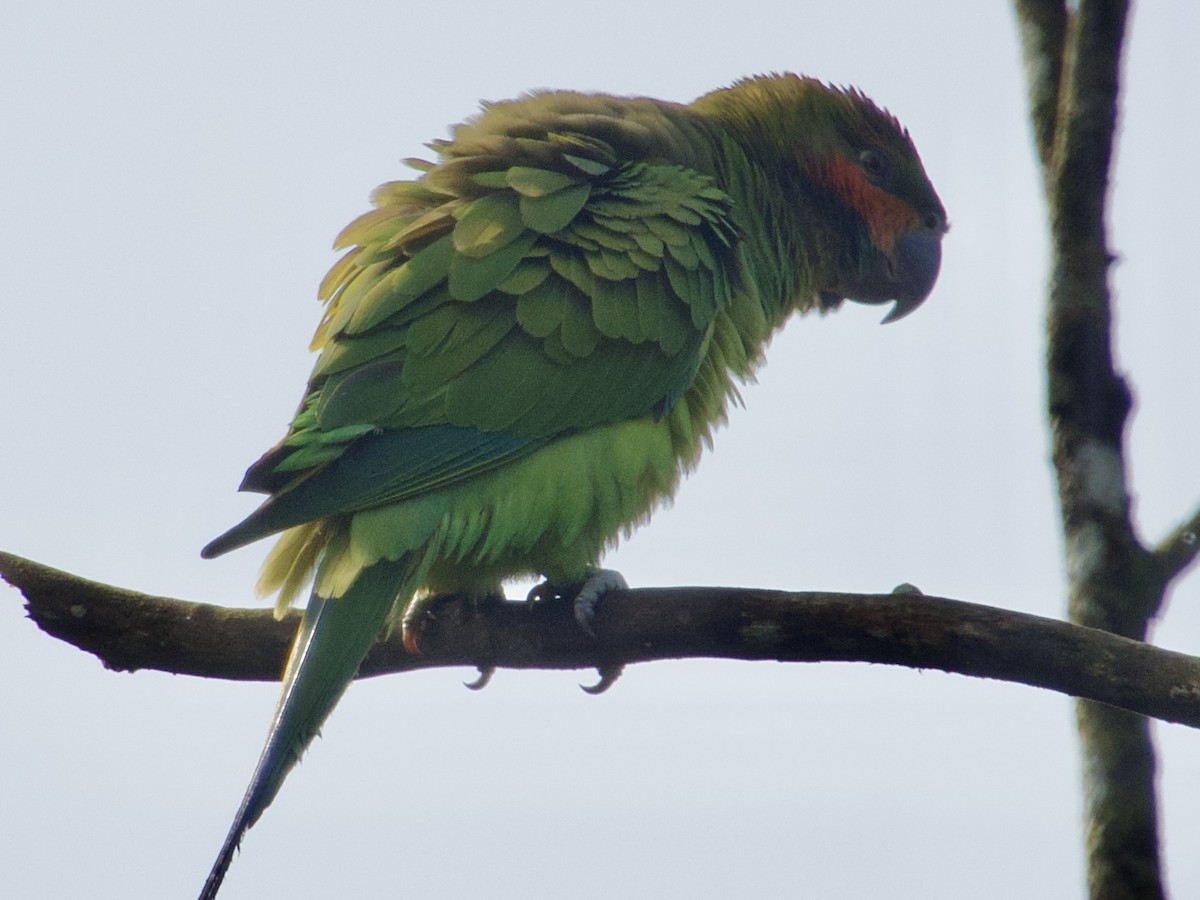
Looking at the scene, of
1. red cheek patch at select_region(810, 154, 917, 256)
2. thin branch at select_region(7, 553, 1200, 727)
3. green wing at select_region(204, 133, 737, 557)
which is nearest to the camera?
thin branch at select_region(7, 553, 1200, 727)

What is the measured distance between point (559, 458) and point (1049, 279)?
150 cm

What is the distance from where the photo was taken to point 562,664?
3.77m

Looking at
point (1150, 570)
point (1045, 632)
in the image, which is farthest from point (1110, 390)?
point (1045, 632)

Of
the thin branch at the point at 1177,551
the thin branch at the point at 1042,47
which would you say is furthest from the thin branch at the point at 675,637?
the thin branch at the point at 1042,47

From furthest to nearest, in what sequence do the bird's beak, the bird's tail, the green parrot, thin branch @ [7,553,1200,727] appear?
1. the bird's beak
2. the green parrot
3. the bird's tail
4. thin branch @ [7,553,1200,727]

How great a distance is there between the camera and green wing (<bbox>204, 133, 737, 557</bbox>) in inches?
144

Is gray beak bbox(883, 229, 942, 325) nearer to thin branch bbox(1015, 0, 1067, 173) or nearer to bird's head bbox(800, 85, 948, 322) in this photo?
bird's head bbox(800, 85, 948, 322)

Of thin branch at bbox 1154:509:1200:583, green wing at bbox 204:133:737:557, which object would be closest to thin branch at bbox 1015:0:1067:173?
green wing at bbox 204:133:737:557

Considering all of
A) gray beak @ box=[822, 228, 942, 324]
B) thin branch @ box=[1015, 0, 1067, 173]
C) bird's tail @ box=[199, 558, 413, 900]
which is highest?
gray beak @ box=[822, 228, 942, 324]

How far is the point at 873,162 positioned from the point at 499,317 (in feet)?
7.19

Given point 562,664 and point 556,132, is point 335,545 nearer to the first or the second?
point 562,664

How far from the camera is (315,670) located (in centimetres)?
329

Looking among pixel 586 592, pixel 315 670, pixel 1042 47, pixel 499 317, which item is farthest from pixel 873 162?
pixel 315 670

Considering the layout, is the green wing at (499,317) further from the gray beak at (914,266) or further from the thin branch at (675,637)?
the gray beak at (914,266)
